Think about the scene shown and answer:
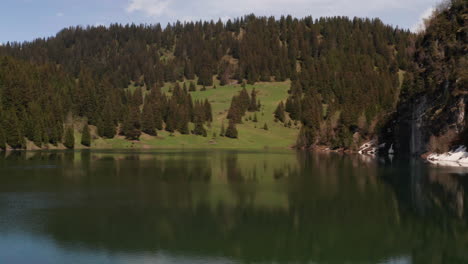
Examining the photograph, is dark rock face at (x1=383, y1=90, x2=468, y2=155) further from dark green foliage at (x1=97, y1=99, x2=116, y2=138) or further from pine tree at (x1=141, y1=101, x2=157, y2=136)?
dark green foliage at (x1=97, y1=99, x2=116, y2=138)

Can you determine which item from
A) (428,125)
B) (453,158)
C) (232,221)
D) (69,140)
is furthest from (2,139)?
(232,221)

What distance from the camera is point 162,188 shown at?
168 feet

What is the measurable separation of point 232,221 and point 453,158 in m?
72.4

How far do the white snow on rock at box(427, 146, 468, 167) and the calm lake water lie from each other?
107 feet

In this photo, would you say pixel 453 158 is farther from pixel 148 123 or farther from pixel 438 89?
pixel 148 123

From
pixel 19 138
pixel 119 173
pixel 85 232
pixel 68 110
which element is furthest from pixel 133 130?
pixel 85 232

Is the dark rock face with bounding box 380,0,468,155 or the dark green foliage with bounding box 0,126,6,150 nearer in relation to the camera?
the dark rock face with bounding box 380,0,468,155

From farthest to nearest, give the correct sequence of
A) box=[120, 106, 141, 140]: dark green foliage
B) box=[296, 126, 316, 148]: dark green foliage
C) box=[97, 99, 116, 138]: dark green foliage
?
1. box=[296, 126, 316, 148]: dark green foliage
2. box=[120, 106, 141, 140]: dark green foliage
3. box=[97, 99, 116, 138]: dark green foliage

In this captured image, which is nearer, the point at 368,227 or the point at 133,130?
the point at 368,227

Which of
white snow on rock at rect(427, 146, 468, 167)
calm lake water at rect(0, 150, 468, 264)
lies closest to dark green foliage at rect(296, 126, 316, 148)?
white snow on rock at rect(427, 146, 468, 167)

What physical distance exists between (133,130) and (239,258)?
558 feet

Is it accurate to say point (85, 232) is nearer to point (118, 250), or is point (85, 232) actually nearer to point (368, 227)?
point (118, 250)

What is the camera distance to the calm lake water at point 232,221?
25016 millimetres

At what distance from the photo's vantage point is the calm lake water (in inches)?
985
